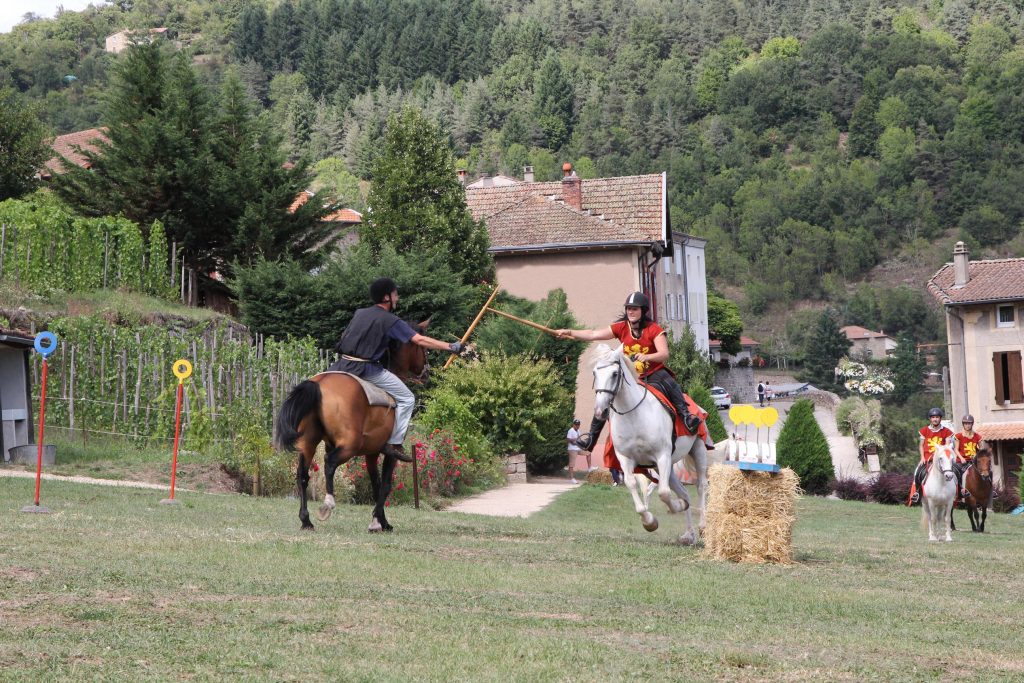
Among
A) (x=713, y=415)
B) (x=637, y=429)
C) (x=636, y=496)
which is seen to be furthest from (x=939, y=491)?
(x=713, y=415)

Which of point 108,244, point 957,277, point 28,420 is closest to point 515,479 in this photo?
point 108,244

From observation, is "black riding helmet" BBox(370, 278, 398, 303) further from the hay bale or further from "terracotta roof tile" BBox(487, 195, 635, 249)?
"terracotta roof tile" BBox(487, 195, 635, 249)

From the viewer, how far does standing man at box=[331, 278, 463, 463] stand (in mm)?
14492

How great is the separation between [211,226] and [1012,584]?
33.0 m

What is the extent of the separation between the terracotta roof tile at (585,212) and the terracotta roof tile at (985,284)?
13.1 metres

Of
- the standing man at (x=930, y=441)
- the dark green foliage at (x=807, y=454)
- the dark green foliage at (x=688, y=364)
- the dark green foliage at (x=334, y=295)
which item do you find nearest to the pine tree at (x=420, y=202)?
the dark green foliage at (x=334, y=295)

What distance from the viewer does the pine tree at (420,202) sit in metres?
45.5

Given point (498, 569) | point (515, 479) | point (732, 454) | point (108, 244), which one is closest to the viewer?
point (498, 569)

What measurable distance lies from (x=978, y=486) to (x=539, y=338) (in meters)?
17.3

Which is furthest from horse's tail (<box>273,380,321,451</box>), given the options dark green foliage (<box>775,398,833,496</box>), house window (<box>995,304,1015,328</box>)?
house window (<box>995,304,1015,328</box>)

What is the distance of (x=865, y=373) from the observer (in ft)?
440

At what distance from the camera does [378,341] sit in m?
14.6

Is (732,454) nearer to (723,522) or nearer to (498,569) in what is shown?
(723,522)

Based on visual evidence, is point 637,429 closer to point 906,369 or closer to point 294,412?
point 294,412
